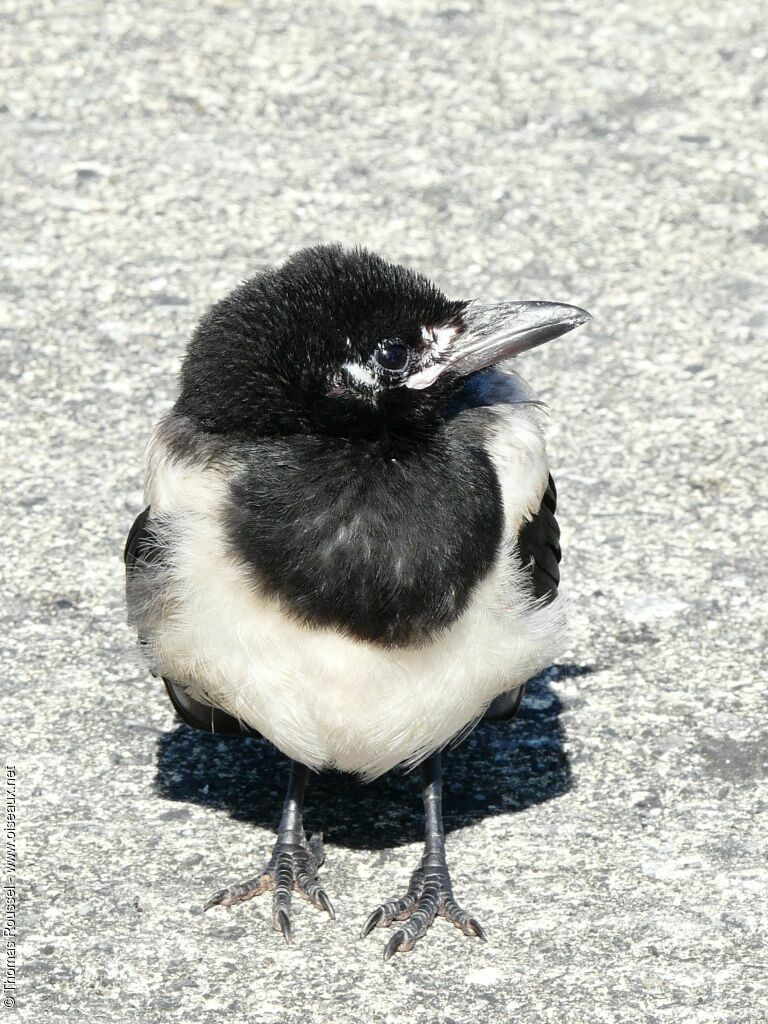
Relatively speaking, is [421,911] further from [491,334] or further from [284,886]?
[491,334]

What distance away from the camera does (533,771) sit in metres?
4.50

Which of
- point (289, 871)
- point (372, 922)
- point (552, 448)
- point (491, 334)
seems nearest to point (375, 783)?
point (289, 871)

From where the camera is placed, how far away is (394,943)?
384cm

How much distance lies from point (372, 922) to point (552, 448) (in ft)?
8.38

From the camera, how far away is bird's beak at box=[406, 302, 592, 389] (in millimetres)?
3900

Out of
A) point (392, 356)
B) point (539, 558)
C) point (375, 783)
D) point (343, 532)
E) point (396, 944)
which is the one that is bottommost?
point (375, 783)

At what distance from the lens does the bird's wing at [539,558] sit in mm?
4109

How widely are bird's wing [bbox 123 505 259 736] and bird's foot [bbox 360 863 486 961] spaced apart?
1.94 ft

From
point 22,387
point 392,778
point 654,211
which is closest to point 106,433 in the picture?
point 22,387

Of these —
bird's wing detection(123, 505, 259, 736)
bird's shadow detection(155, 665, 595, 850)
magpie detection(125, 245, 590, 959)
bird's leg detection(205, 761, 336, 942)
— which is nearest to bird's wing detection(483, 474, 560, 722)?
magpie detection(125, 245, 590, 959)

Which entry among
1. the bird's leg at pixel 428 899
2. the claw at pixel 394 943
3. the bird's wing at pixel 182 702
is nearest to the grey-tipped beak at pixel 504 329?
the bird's wing at pixel 182 702

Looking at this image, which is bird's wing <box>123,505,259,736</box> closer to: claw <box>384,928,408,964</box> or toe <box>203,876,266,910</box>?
toe <box>203,876,266,910</box>

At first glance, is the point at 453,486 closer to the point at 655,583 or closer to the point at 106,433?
the point at 655,583

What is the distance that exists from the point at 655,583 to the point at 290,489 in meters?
1.98
